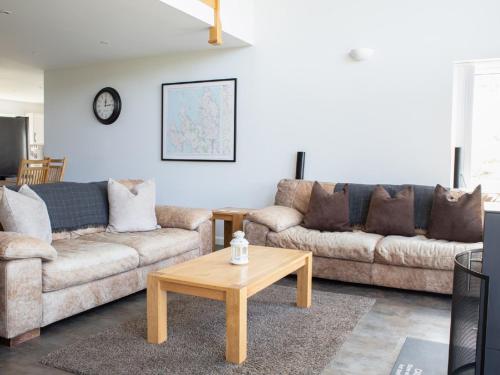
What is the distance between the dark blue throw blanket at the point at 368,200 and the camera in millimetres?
3992

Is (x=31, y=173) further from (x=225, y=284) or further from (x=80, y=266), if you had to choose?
(x=225, y=284)

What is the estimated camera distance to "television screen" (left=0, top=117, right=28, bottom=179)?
6057mm

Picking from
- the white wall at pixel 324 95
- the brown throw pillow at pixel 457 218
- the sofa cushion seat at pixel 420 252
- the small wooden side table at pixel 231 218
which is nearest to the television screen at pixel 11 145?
the white wall at pixel 324 95

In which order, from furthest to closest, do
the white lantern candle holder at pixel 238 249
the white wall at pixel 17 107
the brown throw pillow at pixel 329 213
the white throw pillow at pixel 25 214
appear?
1. the white wall at pixel 17 107
2. the brown throw pillow at pixel 329 213
3. the white throw pillow at pixel 25 214
4. the white lantern candle holder at pixel 238 249

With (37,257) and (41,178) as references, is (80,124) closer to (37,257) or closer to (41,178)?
(41,178)

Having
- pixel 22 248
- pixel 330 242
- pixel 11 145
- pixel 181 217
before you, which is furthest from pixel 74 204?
pixel 11 145

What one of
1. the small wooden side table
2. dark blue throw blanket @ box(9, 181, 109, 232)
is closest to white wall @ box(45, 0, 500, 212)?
the small wooden side table

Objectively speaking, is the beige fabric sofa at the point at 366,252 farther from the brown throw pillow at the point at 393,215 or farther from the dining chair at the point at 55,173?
the dining chair at the point at 55,173

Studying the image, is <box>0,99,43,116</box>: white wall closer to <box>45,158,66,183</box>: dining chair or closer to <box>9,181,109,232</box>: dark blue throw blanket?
<box>45,158,66,183</box>: dining chair

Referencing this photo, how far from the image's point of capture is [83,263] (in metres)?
2.93

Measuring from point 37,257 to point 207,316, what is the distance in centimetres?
107

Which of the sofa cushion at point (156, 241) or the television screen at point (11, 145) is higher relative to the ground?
the television screen at point (11, 145)

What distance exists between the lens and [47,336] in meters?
2.73

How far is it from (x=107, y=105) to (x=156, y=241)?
124 inches
